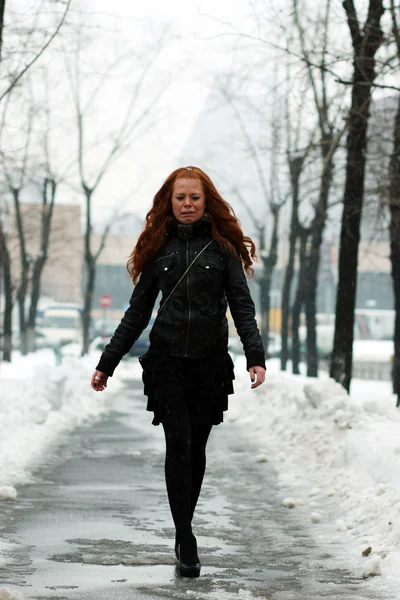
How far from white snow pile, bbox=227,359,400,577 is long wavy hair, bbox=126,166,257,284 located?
163cm

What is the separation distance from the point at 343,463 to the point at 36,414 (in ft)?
15.6

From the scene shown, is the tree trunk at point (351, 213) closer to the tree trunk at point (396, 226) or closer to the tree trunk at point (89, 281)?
the tree trunk at point (396, 226)

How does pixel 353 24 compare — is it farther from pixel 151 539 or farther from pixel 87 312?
pixel 87 312

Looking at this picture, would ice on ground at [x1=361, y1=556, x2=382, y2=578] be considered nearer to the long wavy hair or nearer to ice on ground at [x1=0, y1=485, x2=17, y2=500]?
the long wavy hair

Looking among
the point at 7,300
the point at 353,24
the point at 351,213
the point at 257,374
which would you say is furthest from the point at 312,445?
the point at 7,300

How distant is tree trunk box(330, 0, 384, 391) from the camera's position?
15.0 m

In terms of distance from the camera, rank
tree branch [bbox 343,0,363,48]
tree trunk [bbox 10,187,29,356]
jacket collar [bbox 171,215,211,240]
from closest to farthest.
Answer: jacket collar [bbox 171,215,211,240] < tree branch [bbox 343,0,363,48] < tree trunk [bbox 10,187,29,356]

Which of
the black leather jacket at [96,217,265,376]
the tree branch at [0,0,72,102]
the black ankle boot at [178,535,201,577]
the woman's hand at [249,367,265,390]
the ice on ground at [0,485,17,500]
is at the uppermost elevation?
the tree branch at [0,0,72,102]

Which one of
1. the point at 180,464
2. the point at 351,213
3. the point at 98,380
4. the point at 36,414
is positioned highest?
the point at 351,213

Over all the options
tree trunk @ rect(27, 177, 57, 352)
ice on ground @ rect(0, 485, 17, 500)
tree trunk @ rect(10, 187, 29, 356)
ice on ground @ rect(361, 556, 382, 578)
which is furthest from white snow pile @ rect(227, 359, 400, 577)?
tree trunk @ rect(27, 177, 57, 352)

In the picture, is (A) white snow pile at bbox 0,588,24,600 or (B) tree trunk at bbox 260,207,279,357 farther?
(B) tree trunk at bbox 260,207,279,357

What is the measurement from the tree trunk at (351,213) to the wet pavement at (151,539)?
5388 mm

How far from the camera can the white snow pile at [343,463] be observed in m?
6.62

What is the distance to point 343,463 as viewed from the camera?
387 inches
